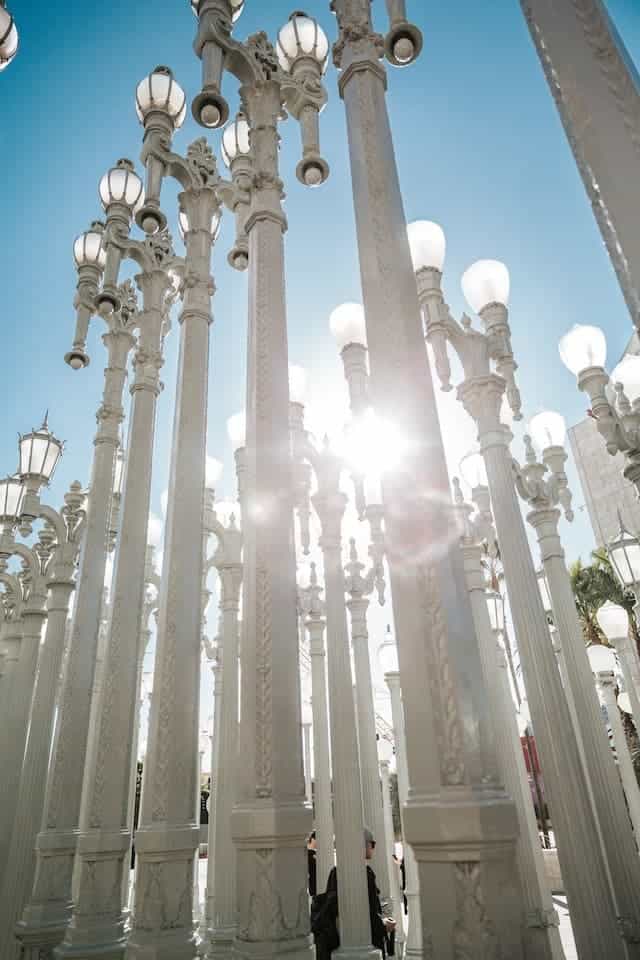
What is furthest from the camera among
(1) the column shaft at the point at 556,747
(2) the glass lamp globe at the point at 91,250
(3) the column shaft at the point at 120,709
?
(2) the glass lamp globe at the point at 91,250

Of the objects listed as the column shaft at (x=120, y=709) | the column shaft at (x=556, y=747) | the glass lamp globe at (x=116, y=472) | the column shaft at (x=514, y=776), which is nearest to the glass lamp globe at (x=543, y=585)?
the column shaft at (x=514, y=776)

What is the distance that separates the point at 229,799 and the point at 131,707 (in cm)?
214

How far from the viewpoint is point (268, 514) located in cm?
409

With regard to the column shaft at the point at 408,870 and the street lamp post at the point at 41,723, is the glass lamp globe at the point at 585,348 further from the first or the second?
the street lamp post at the point at 41,723

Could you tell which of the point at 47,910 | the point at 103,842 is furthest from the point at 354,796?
the point at 47,910

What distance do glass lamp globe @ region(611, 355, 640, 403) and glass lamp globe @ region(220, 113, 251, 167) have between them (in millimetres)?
4884

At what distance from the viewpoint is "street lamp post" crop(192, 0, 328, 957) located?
330 centimetres

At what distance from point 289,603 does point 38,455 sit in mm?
6878

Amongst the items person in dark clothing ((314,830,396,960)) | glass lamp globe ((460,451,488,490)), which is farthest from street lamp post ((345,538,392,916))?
person in dark clothing ((314,830,396,960))

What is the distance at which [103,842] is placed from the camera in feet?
17.5

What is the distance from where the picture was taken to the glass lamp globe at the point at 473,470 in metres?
8.80

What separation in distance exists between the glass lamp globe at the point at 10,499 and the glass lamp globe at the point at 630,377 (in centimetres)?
826

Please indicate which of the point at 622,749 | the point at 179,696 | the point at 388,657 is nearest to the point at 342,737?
the point at 179,696

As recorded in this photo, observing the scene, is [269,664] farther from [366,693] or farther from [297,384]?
[366,693]
